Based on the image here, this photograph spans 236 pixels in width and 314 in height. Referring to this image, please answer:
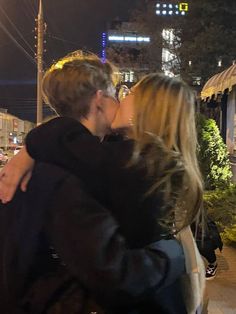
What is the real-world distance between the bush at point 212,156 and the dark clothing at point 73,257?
33.8 ft

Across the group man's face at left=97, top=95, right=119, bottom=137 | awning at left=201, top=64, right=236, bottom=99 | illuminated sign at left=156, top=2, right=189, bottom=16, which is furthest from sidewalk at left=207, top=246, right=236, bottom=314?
illuminated sign at left=156, top=2, right=189, bottom=16

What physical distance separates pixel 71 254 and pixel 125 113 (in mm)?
571

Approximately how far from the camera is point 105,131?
6.50ft

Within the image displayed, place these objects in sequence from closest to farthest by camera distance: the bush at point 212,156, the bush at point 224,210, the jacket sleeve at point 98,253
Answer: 1. the jacket sleeve at point 98,253
2. the bush at point 224,210
3. the bush at point 212,156

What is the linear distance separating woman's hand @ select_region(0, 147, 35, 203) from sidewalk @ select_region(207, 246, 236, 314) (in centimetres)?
407

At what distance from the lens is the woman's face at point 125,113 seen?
1.85 m

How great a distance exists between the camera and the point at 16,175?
1.75 metres

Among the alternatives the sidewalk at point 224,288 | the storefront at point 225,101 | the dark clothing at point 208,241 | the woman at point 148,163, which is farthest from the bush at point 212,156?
the woman at point 148,163

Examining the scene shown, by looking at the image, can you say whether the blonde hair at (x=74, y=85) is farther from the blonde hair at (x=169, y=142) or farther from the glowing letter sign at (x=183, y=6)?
the glowing letter sign at (x=183, y=6)

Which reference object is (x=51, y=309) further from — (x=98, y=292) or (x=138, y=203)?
(x=138, y=203)

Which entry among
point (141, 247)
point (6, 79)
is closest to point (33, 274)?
point (141, 247)

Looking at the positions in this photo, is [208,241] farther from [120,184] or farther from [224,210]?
[224,210]

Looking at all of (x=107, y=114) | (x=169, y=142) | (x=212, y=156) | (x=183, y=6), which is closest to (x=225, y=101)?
(x=212, y=156)

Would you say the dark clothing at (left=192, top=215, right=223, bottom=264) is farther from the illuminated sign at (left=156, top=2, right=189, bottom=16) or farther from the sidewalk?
the illuminated sign at (left=156, top=2, right=189, bottom=16)
